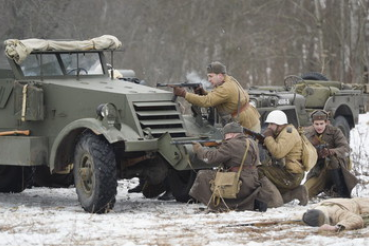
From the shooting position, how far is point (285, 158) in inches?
500

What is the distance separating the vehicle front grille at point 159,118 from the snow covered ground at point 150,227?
86cm

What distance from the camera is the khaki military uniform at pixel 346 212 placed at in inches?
397

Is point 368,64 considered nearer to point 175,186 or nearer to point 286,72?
point 286,72

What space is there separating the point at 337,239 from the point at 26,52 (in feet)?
16.0

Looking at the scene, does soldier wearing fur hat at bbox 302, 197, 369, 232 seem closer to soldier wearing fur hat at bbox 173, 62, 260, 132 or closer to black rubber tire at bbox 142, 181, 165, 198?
soldier wearing fur hat at bbox 173, 62, 260, 132

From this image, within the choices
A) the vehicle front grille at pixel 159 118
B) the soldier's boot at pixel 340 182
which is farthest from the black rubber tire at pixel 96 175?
the soldier's boot at pixel 340 182

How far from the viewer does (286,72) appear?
34188mm

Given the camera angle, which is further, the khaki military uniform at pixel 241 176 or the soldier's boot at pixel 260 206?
the soldier's boot at pixel 260 206

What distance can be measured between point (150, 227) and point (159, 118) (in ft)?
6.67

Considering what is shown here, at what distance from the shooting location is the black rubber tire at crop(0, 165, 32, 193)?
46.3ft

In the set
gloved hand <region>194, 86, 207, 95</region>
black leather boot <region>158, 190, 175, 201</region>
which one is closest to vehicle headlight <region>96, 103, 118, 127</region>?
gloved hand <region>194, 86, 207, 95</region>

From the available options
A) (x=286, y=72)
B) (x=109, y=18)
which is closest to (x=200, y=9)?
(x=286, y=72)

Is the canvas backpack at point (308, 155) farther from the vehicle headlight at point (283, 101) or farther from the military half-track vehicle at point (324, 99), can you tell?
the military half-track vehicle at point (324, 99)

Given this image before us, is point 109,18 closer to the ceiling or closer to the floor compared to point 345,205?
closer to the ceiling
